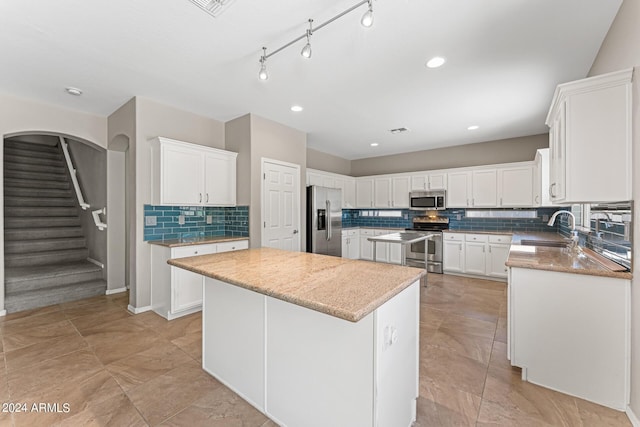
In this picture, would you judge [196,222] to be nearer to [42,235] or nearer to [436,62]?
[42,235]

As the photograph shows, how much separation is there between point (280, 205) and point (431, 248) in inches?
125

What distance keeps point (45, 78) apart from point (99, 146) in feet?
4.00

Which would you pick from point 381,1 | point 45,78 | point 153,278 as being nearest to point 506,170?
point 381,1

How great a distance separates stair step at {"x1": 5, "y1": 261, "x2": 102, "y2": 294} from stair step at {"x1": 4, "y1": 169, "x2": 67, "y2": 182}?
7.39ft

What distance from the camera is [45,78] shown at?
2793mm

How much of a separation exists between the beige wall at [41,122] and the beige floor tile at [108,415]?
2692 millimetres

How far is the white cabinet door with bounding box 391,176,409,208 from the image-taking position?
6.06 meters

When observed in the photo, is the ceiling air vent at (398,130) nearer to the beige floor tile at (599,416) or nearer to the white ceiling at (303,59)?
the white ceiling at (303,59)

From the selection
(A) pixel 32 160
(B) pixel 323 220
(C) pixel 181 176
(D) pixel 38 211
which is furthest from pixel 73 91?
(A) pixel 32 160

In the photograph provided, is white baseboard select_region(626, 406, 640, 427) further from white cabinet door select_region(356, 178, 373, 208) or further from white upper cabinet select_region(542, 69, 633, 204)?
white cabinet door select_region(356, 178, 373, 208)

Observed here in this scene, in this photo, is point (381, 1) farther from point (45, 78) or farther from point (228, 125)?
point (45, 78)

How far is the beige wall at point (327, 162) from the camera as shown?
606 centimetres

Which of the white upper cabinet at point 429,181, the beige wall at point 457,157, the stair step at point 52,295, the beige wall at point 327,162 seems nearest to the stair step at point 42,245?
the stair step at point 52,295

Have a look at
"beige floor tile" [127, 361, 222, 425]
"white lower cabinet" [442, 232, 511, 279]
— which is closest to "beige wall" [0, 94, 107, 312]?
"beige floor tile" [127, 361, 222, 425]
